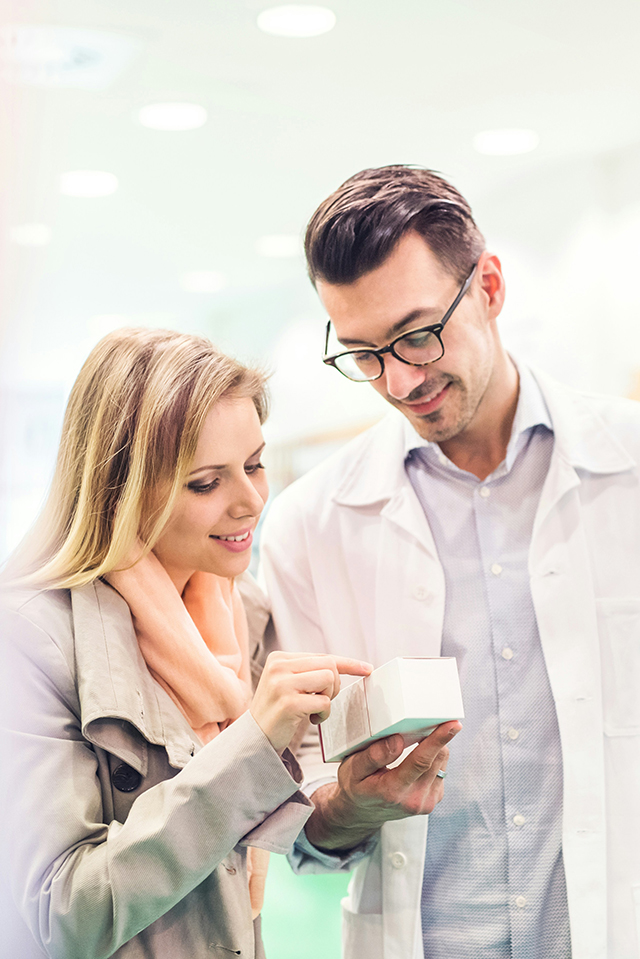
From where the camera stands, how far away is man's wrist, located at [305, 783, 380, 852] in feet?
4.13

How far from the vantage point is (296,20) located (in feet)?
6.10

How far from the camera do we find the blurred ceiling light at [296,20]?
1830mm

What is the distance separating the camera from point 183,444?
1.16m

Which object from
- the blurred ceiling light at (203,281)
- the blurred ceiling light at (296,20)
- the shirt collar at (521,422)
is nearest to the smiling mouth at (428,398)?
the shirt collar at (521,422)

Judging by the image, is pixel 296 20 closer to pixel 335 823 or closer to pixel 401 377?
pixel 401 377

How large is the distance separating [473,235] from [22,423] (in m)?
0.78

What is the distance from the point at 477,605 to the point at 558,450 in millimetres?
296

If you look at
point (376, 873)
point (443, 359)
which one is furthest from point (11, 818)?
point (443, 359)

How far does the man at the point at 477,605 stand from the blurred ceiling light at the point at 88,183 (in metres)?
1.33

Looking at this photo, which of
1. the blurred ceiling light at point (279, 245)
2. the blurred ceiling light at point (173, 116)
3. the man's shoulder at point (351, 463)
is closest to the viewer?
the man's shoulder at point (351, 463)

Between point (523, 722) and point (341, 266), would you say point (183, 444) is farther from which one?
point (523, 722)

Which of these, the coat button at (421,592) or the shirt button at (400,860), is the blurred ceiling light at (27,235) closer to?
the coat button at (421,592)

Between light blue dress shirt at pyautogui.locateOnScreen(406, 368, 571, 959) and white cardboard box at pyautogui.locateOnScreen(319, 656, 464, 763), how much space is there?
0.31 meters

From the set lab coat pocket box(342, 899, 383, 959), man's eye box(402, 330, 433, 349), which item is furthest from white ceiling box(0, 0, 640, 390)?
lab coat pocket box(342, 899, 383, 959)
